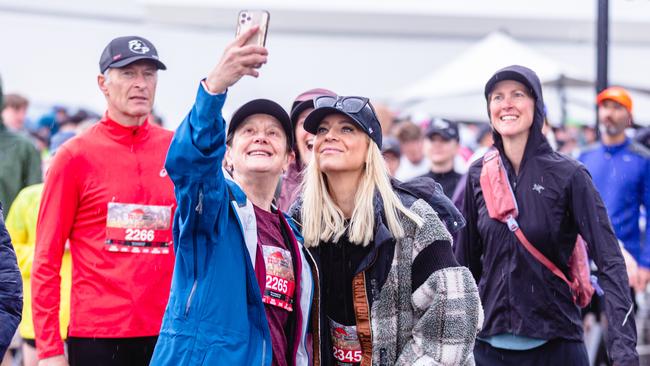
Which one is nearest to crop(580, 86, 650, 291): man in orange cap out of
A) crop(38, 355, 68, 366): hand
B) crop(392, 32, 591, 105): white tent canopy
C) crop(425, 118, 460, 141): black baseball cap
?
crop(425, 118, 460, 141): black baseball cap

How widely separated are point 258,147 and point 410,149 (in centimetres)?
694

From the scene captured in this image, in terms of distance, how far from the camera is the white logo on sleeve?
5914 mm

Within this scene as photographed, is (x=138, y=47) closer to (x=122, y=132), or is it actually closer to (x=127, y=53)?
(x=127, y=53)

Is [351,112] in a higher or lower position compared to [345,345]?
higher

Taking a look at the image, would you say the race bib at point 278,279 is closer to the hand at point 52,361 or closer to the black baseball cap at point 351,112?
the black baseball cap at point 351,112

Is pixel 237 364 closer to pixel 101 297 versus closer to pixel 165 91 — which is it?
pixel 101 297

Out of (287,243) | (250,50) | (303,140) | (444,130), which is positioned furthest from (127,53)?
(444,130)

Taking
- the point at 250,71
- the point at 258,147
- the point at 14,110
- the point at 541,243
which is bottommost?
the point at 541,243

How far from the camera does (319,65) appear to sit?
2584 cm

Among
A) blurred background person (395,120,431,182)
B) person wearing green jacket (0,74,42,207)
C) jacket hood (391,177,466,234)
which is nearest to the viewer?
jacket hood (391,177,466,234)

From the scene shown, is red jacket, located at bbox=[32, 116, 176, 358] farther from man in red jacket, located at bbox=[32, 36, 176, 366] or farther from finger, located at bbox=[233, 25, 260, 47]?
finger, located at bbox=[233, 25, 260, 47]

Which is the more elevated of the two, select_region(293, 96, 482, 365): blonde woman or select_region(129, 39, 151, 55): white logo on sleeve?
select_region(129, 39, 151, 55): white logo on sleeve

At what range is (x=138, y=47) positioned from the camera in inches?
234

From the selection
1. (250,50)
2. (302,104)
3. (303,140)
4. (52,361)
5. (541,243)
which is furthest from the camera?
(303,140)
